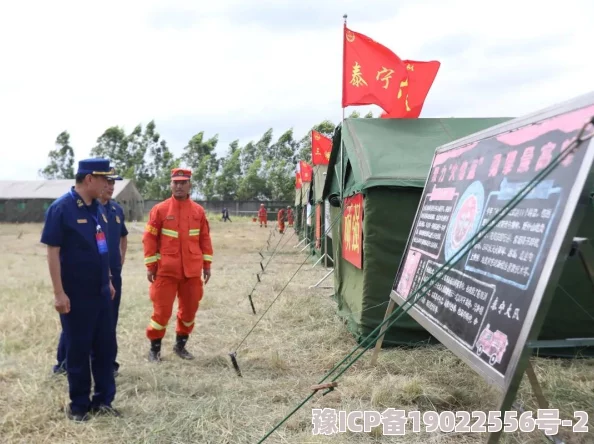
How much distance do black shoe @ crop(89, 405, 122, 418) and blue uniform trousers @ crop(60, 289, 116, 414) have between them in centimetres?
3

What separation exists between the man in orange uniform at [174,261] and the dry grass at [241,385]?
1.00 feet

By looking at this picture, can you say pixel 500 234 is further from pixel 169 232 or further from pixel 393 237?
pixel 169 232

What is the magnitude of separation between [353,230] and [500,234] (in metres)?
2.73

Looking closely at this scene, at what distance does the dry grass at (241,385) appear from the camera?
9.48 ft

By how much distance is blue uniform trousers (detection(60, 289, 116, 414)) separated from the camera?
2.91 m

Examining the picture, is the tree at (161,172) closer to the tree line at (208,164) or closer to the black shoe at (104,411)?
the tree line at (208,164)

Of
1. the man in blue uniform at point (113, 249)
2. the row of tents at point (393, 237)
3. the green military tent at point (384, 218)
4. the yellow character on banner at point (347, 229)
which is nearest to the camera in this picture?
the man in blue uniform at point (113, 249)

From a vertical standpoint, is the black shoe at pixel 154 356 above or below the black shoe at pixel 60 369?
below

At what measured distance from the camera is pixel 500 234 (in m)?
2.14

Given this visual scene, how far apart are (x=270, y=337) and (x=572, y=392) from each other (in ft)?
9.10

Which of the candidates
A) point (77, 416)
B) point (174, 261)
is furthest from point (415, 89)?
point (77, 416)

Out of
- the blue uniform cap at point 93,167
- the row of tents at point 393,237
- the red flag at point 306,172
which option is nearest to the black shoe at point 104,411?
the blue uniform cap at point 93,167

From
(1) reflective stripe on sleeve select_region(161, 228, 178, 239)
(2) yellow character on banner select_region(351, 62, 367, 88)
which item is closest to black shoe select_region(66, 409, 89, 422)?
(1) reflective stripe on sleeve select_region(161, 228, 178, 239)

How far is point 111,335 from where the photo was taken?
10.3ft
